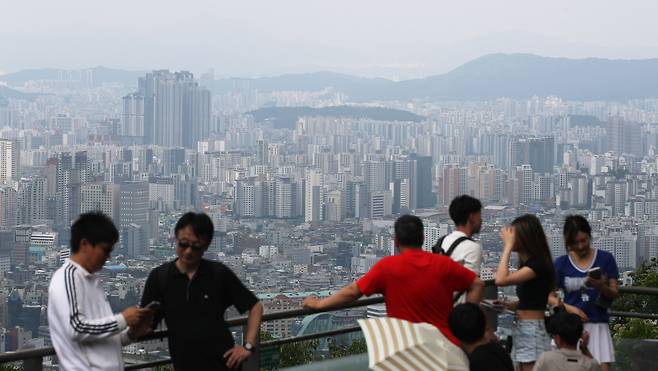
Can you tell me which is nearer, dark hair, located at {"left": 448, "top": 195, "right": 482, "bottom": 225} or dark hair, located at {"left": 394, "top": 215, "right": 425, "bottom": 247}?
dark hair, located at {"left": 394, "top": 215, "right": 425, "bottom": 247}

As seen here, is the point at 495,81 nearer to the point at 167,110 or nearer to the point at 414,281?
the point at 167,110

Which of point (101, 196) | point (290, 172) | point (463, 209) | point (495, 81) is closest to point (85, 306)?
point (463, 209)

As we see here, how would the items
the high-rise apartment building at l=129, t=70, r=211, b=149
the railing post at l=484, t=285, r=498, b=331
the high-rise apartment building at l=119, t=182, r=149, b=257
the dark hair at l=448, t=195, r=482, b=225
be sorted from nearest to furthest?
the dark hair at l=448, t=195, r=482, b=225, the railing post at l=484, t=285, r=498, b=331, the high-rise apartment building at l=119, t=182, r=149, b=257, the high-rise apartment building at l=129, t=70, r=211, b=149

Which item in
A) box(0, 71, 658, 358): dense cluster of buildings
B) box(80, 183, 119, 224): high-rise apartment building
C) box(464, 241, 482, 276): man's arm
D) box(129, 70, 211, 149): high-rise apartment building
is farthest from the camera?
box(129, 70, 211, 149): high-rise apartment building

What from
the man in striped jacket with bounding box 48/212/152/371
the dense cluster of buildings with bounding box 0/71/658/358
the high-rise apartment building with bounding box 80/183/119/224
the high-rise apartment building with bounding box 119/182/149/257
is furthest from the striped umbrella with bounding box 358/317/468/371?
the high-rise apartment building with bounding box 80/183/119/224

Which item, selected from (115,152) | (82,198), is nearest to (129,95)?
(115,152)

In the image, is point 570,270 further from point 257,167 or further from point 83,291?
point 257,167

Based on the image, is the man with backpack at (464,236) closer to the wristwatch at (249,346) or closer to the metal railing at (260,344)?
the metal railing at (260,344)

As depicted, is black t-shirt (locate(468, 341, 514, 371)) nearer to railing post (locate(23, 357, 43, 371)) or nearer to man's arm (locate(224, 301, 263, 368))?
man's arm (locate(224, 301, 263, 368))
